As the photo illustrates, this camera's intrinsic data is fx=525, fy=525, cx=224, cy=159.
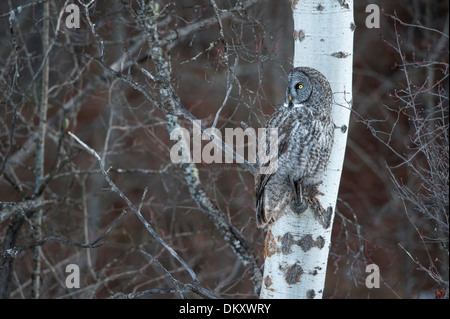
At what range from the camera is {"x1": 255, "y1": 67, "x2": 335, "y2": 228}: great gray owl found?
8.66ft

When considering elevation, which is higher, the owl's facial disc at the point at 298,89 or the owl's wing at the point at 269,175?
the owl's facial disc at the point at 298,89

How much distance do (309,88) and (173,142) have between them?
4.78ft

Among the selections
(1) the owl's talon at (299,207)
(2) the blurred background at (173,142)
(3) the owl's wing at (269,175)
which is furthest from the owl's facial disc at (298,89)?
(1) the owl's talon at (299,207)

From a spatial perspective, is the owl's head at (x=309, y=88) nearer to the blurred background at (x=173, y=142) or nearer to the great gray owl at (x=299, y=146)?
the great gray owl at (x=299, y=146)

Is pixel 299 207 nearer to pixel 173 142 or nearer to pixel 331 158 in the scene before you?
pixel 331 158

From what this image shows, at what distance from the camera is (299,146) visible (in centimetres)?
276

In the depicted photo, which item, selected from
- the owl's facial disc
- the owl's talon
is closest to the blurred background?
the owl's facial disc

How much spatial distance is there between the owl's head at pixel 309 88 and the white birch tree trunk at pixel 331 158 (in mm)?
46

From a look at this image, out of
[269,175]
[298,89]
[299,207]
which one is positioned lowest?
[299,207]

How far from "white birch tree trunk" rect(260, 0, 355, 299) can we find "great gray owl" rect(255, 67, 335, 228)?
5 cm

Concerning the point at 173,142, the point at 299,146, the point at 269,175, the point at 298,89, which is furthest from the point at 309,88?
the point at 173,142

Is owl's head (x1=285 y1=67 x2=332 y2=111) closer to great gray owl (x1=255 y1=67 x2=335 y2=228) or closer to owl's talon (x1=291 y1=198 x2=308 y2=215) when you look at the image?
great gray owl (x1=255 y1=67 x2=335 y2=228)

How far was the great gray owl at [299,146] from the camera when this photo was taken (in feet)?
8.66
